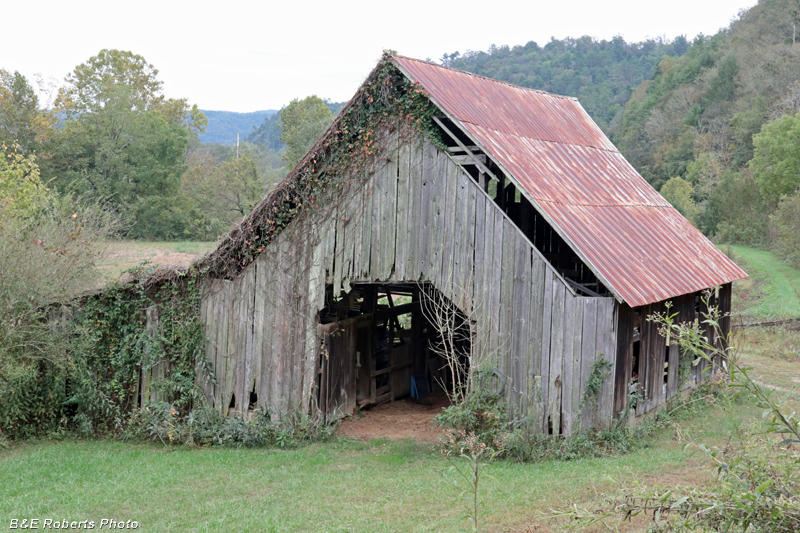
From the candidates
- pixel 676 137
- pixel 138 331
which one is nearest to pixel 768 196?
pixel 676 137

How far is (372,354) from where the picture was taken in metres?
16.3

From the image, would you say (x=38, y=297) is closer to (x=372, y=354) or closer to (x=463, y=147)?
(x=372, y=354)

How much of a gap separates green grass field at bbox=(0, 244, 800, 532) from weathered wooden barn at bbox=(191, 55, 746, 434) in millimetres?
1215

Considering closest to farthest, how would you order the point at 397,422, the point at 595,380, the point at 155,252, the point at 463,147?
the point at 595,380, the point at 463,147, the point at 397,422, the point at 155,252

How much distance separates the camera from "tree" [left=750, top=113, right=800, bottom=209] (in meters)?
42.2

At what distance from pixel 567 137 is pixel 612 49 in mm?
117202

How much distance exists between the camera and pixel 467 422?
11.7 m

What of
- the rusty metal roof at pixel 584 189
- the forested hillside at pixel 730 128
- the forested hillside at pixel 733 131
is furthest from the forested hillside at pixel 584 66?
the rusty metal roof at pixel 584 189

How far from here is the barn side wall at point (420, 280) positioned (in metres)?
11.3

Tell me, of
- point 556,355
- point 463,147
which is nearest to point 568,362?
point 556,355

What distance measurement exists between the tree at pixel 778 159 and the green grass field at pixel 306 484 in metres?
34.0

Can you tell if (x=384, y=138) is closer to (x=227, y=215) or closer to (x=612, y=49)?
(x=227, y=215)

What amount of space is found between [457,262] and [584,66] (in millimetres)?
110000

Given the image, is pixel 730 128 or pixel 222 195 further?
pixel 730 128
